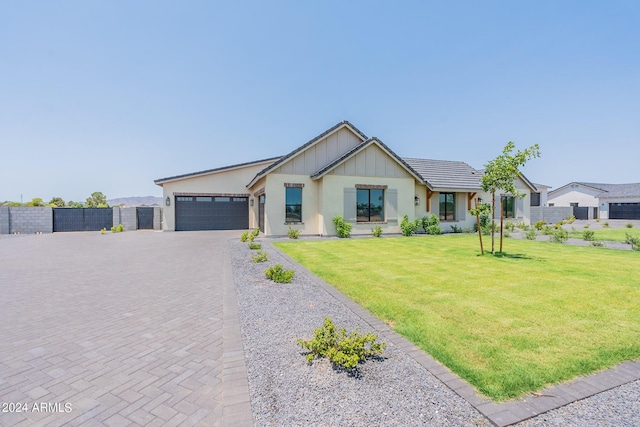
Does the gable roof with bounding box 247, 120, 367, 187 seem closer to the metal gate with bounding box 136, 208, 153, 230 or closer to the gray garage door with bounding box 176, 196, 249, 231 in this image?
the gray garage door with bounding box 176, 196, 249, 231

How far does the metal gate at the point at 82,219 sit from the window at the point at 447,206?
88.2 feet

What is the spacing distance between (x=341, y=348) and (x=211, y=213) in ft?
71.5

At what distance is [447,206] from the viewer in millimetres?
20516

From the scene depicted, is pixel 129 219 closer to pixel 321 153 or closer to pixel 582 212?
pixel 321 153

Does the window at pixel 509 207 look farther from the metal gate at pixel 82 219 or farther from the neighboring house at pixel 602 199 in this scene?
the metal gate at pixel 82 219

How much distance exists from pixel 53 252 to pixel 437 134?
78.8ft

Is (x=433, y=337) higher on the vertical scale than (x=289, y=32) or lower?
lower

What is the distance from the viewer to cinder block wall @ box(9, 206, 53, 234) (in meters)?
21.8

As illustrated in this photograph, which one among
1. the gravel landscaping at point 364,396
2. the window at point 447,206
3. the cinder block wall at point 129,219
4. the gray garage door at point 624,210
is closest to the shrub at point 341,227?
the window at point 447,206

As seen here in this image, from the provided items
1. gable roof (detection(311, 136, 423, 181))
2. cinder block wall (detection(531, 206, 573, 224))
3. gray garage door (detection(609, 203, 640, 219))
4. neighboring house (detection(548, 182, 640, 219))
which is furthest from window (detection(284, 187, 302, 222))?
gray garage door (detection(609, 203, 640, 219))

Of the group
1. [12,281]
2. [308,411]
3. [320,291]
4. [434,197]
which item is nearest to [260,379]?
[308,411]

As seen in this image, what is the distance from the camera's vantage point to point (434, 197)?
20141 millimetres

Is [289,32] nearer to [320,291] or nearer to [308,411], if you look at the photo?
[320,291]

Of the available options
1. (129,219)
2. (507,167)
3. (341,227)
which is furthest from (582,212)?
(129,219)
